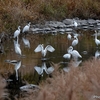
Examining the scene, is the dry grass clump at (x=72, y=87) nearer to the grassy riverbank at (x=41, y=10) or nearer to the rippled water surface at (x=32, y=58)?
the rippled water surface at (x=32, y=58)

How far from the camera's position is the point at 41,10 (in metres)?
24.5

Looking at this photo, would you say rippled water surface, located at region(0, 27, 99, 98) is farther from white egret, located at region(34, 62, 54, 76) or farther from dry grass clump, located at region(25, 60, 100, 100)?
dry grass clump, located at region(25, 60, 100, 100)

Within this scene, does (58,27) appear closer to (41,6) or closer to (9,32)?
(41,6)

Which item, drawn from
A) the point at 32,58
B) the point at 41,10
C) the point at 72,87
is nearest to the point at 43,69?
the point at 32,58

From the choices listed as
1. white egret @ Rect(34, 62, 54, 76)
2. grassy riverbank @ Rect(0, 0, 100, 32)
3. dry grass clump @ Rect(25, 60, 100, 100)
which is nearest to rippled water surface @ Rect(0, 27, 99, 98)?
white egret @ Rect(34, 62, 54, 76)

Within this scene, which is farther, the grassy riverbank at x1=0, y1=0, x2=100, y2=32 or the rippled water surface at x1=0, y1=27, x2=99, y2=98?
the grassy riverbank at x1=0, y1=0, x2=100, y2=32

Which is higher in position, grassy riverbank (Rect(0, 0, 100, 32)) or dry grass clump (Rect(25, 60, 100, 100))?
grassy riverbank (Rect(0, 0, 100, 32))

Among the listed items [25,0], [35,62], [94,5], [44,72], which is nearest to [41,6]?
[25,0]

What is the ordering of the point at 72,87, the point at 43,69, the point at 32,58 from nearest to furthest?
the point at 72,87, the point at 43,69, the point at 32,58

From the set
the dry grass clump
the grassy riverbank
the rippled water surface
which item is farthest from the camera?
the grassy riverbank

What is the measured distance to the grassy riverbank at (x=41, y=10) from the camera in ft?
64.8

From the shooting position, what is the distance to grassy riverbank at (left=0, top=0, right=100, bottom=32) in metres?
19.8

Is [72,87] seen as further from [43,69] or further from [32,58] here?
[32,58]

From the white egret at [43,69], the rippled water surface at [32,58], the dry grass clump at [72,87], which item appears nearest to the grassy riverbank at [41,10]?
the rippled water surface at [32,58]
